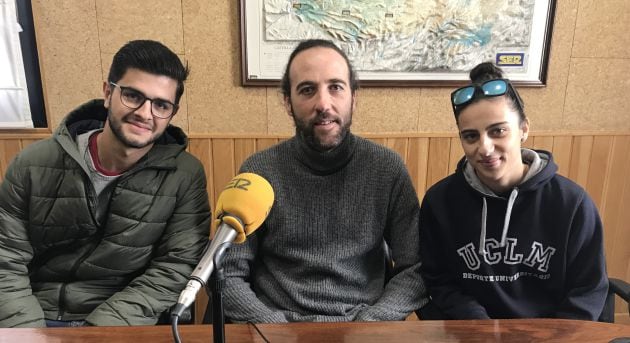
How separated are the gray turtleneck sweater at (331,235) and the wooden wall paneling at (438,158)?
0.72 metres

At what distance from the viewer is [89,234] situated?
4.53 feet

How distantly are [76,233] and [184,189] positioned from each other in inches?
14.8

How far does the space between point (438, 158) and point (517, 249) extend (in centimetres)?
86

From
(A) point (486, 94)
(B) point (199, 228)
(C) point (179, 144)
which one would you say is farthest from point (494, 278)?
(C) point (179, 144)

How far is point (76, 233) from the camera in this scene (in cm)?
137

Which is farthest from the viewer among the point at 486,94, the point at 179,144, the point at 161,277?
the point at 179,144

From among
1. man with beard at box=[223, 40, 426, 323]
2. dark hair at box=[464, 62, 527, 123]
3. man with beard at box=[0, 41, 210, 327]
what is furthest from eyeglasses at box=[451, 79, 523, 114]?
man with beard at box=[0, 41, 210, 327]

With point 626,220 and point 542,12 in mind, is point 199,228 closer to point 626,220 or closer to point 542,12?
point 542,12

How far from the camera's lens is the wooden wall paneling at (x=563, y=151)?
7.00 ft

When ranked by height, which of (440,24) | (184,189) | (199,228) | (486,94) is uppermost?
(440,24)

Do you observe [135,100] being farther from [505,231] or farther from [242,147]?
[505,231]

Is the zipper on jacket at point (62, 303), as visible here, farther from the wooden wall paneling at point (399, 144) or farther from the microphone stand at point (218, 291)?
the wooden wall paneling at point (399, 144)

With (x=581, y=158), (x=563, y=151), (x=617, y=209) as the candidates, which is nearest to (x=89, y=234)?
(x=563, y=151)

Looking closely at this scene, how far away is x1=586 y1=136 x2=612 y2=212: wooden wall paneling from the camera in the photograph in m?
2.16
